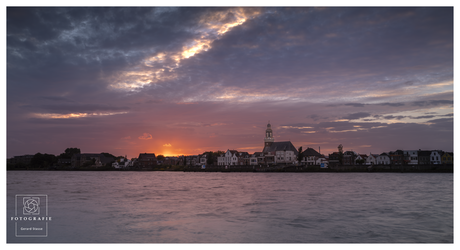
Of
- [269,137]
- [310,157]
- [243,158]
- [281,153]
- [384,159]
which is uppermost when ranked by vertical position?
[269,137]

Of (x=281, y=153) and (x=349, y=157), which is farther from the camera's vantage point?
(x=281, y=153)

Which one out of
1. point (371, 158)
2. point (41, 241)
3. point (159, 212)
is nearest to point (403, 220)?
point (159, 212)

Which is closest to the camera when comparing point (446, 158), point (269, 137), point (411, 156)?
point (446, 158)

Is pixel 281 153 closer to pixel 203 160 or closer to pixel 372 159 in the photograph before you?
pixel 372 159

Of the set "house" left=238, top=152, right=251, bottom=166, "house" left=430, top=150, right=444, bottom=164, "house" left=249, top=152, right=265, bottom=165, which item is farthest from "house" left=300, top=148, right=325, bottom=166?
"house" left=430, top=150, right=444, bottom=164

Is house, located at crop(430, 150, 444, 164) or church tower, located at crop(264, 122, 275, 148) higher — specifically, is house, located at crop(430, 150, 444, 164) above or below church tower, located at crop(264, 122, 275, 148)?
below

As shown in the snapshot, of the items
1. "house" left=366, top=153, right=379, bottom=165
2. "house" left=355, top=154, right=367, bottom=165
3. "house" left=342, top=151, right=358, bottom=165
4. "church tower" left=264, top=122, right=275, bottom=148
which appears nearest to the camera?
"house" left=355, top=154, right=367, bottom=165

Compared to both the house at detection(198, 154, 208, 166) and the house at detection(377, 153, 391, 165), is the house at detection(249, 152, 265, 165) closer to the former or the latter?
the house at detection(198, 154, 208, 166)

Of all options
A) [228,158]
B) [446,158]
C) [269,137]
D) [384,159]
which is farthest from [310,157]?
[446,158]

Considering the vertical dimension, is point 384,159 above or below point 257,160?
above

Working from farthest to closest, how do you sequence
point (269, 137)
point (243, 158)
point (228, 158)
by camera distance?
point (269, 137) < point (228, 158) < point (243, 158)

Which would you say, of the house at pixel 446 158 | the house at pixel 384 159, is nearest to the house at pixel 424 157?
the house at pixel 446 158

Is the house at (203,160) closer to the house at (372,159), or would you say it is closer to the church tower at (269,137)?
the church tower at (269,137)
